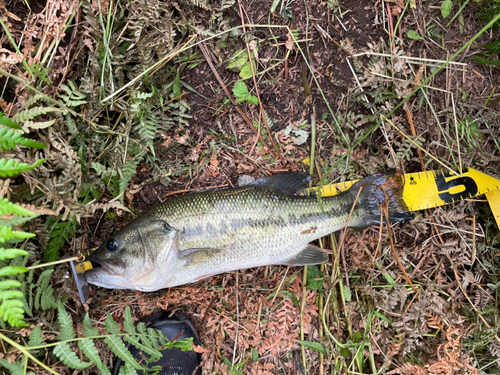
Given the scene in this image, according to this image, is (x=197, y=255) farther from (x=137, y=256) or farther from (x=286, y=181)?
(x=286, y=181)

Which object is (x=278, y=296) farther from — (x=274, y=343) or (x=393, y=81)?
(x=393, y=81)

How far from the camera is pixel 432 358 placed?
11.9ft

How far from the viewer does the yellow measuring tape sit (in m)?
3.61

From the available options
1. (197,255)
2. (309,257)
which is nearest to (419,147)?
(309,257)

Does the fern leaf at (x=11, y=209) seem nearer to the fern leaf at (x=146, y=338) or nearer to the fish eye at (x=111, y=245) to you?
the fish eye at (x=111, y=245)

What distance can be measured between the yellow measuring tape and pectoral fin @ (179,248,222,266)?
7.21ft

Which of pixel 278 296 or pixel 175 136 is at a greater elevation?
pixel 175 136

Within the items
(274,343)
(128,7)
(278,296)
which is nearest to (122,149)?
(128,7)

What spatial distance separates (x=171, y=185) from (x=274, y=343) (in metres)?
2.16

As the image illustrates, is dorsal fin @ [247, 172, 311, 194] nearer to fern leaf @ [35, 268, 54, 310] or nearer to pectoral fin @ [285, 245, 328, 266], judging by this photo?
pectoral fin @ [285, 245, 328, 266]

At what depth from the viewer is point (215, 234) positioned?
3.23 meters

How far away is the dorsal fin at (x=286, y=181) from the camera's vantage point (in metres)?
3.52

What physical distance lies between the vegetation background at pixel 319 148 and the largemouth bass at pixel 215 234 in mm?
406

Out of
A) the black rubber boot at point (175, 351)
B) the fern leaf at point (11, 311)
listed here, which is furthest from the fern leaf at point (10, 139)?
the black rubber boot at point (175, 351)
